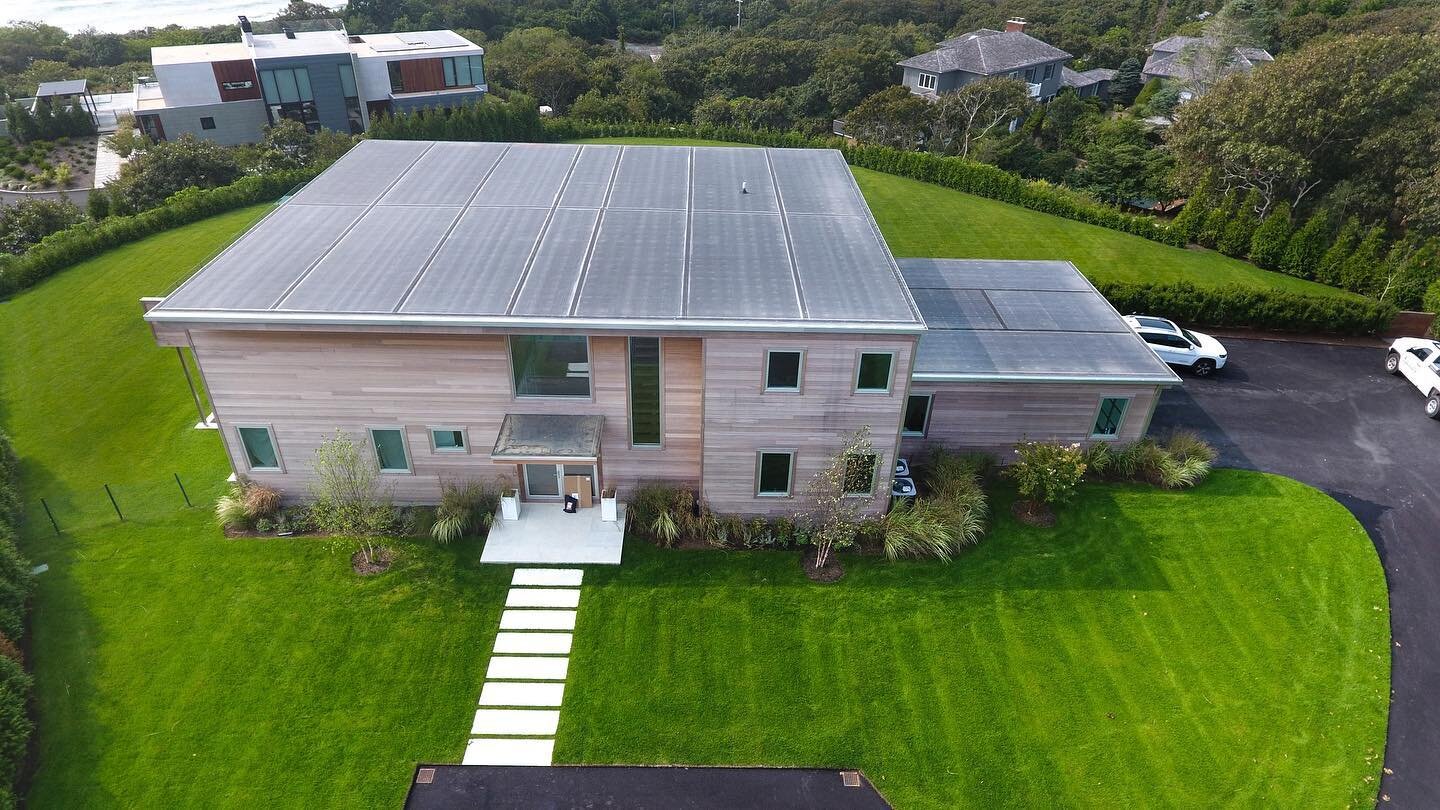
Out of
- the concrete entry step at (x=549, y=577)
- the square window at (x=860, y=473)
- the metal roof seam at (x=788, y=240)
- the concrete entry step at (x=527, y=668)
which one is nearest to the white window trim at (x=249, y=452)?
the concrete entry step at (x=549, y=577)

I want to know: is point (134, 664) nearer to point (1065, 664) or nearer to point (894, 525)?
point (894, 525)

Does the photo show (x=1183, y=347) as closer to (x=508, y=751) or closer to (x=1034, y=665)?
(x=1034, y=665)

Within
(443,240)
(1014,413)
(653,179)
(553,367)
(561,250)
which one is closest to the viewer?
(553,367)

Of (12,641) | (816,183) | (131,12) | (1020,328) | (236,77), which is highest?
(131,12)

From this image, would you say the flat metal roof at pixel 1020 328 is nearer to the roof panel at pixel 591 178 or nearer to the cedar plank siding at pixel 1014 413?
the cedar plank siding at pixel 1014 413

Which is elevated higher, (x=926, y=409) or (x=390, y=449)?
(x=926, y=409)

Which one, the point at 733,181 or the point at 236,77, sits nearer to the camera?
the point at 733,181

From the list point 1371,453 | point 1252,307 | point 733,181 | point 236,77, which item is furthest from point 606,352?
point 236,77
